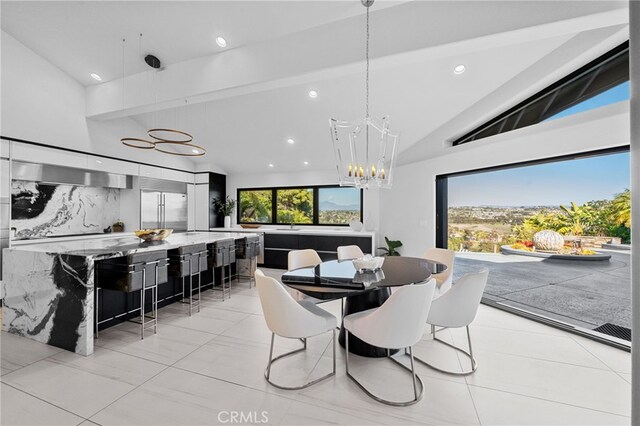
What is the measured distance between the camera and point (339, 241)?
19.8 ft

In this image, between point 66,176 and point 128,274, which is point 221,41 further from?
point 66,176

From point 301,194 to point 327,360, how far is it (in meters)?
4.87

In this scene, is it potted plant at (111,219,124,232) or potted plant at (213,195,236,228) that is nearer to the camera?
potted plant at (111,219,124,232)

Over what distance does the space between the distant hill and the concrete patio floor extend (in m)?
Result: 2.94

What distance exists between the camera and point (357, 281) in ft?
7.73

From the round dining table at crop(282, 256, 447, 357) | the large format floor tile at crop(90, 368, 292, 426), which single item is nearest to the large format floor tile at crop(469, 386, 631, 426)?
the round dining table at crop(282, 256, 447, 357)

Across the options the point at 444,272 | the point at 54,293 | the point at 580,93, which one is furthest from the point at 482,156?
the point at 54,293

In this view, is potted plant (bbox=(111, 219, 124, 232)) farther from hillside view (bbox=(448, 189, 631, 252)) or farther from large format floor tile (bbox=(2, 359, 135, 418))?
hillside view (bbox=(448, 189, 631, 252))

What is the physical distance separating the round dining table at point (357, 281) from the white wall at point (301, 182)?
3223 mm

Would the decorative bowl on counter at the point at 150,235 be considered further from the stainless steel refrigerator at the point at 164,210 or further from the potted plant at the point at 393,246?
the potted plant at the point at 393,246

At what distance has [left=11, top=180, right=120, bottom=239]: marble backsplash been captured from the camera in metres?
4.53

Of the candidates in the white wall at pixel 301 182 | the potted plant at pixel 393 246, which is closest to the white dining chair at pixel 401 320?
the potted plant at pixel 393 246

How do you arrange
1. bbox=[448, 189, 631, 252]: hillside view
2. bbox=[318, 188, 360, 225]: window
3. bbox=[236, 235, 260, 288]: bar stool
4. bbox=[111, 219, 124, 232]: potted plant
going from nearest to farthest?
1. bbox=[448, 189, 631, 252]: hillside view
2. bbox=[236, 235, 260, 288]: bar stool
3. bbox=[111, 219, 124, 232]: potted plant
4. bbox=[318, 188, 360, 225]: window

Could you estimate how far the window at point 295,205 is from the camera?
23.1ft
